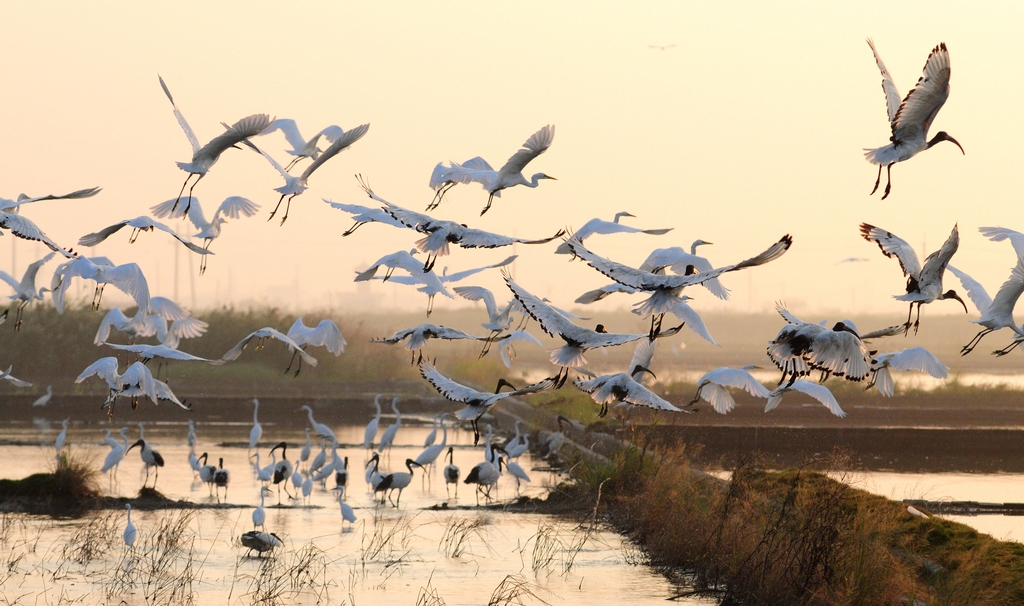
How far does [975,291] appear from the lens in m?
8.98

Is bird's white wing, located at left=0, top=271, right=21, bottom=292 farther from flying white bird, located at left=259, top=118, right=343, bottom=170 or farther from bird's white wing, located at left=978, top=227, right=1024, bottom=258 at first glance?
A: bird's white wing, located at left=978, top=227, right=1024, bottom=258

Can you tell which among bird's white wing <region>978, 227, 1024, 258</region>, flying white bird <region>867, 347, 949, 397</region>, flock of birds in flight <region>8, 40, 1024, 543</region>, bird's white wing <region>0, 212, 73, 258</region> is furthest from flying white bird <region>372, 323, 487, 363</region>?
bird's white wing <region>978, 227, 1024, 258</region>

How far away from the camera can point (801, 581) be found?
347 inches

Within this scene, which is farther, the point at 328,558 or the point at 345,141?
the point at 328,558

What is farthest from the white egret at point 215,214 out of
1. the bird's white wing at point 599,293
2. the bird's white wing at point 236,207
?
the bird's white wing at point 599,293

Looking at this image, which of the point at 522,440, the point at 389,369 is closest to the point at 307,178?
the point at 522,440

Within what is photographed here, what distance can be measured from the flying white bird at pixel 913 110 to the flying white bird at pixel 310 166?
10.9ft

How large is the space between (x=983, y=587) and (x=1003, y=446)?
15.0 meters

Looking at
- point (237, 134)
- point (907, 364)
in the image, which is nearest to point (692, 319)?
point (907, 364)

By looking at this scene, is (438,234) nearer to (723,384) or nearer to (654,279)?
(654,279)

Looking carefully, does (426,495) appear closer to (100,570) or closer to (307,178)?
(100,570)

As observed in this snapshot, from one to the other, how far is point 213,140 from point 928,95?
4.74m

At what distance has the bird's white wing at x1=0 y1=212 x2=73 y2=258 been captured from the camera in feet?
28.0

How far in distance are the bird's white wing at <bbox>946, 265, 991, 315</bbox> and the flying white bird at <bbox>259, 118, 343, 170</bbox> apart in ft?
15.7
